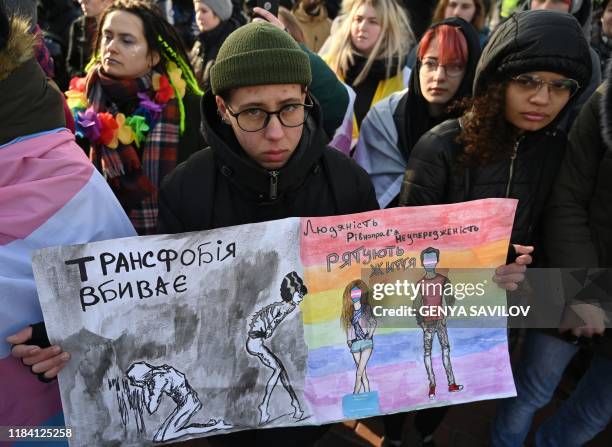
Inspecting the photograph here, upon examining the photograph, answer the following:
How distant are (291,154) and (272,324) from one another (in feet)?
1.71

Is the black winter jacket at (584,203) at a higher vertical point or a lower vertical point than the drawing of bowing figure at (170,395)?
higher

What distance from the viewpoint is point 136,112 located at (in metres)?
2.71

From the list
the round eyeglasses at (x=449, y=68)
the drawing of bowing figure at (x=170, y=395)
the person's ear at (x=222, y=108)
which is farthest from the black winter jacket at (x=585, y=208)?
the drawing of bowing figure at (x=170, y=395)

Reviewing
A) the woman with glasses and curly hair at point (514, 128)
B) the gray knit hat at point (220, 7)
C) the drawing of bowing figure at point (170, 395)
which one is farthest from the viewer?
the gray knit hat at point (220, 7)

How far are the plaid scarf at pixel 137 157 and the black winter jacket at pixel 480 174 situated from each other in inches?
52.6

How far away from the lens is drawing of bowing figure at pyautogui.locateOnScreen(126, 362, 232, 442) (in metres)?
1.51

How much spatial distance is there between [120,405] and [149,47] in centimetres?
192

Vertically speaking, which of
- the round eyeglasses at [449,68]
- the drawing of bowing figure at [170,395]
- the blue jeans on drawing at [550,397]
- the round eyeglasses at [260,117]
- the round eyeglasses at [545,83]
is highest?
the round eyeglasses at [449,68]

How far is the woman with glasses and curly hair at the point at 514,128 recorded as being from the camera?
1.74 metres

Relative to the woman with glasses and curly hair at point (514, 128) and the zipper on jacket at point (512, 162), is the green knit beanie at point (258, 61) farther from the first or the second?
the zipper on jacket at point (512, 162)

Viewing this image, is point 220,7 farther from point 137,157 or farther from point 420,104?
point 420,104

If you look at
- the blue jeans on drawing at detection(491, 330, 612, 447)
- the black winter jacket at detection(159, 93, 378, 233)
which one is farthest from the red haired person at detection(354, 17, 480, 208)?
the blue jeans on drawing at detection(491, 330, 612, 447)

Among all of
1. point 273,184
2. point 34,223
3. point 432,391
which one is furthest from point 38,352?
point 432,391

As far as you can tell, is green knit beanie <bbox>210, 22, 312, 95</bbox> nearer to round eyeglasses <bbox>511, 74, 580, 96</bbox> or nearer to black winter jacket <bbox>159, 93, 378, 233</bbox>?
black winter jacket <bbox>159, 93, 378, 233</bbox>
